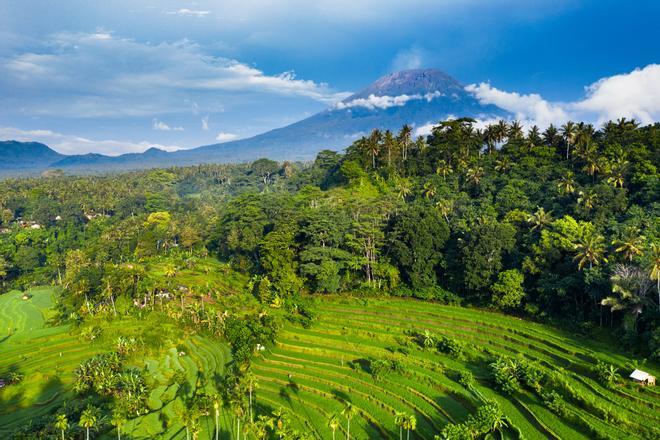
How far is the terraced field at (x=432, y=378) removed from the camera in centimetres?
2403

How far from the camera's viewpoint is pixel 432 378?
97.8ft

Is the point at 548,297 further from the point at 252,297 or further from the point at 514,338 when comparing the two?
the point at 252,297

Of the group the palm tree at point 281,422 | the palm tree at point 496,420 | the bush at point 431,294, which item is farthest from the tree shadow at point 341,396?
the bush at point 431,294

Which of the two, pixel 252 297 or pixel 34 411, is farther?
pixel 252 297

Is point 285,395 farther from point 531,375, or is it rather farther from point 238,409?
point 531,375

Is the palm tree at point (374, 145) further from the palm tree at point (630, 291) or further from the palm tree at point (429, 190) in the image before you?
the palm tree at point (630, 291)

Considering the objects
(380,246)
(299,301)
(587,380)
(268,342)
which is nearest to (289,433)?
(268,342)

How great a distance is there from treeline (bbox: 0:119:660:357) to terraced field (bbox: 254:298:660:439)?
386 cm

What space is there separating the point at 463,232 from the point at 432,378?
70.5 feet

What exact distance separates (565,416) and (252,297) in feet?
113

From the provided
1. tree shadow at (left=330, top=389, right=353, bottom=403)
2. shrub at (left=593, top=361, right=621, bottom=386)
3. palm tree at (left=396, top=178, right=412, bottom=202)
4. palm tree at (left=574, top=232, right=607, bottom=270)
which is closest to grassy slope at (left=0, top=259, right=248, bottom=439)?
tree shadow at (left=330, top=389, right=353, bottom=403)

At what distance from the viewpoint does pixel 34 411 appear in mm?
30344

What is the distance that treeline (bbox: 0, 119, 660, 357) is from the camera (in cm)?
3547

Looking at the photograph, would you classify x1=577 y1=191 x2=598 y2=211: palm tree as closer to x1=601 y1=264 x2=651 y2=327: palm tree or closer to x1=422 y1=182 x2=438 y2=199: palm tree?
x1=601 y1=264 x2=651 y2=327: palm tree
